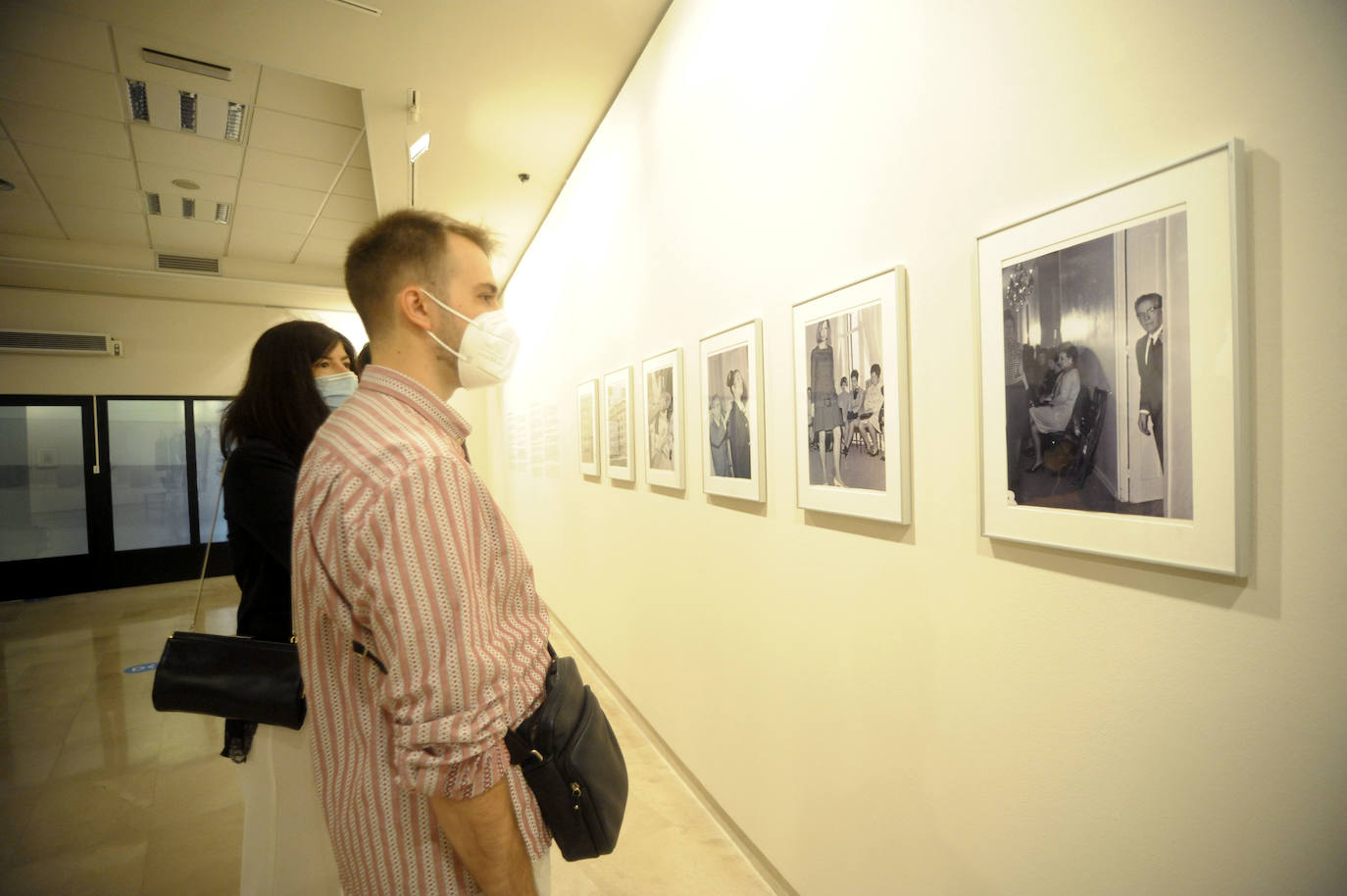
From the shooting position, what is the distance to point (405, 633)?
0.93 meters

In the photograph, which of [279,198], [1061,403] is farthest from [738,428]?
[279,198]

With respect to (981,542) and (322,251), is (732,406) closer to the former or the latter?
(981,542)

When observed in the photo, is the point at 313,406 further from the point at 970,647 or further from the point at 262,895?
the point at 970,647

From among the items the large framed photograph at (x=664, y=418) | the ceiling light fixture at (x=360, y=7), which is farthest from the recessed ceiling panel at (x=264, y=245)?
the large framed photograph at (x=664, y=418)

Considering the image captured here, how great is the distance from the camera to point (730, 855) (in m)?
2.62

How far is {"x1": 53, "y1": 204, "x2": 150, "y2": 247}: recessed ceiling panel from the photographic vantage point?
6.61 metres

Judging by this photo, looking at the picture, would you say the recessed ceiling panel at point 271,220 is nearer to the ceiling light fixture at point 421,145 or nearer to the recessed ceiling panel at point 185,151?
the recessed ceiling panel at point 185,151

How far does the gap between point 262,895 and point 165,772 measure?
290 centimetres

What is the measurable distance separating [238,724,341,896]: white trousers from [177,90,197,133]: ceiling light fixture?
529 cm

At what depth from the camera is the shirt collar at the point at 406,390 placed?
1.18 meters

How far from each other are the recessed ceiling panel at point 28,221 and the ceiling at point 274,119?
0.03 m

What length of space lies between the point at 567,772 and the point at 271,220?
8.22 metres

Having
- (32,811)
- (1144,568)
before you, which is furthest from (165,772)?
(1144,568)

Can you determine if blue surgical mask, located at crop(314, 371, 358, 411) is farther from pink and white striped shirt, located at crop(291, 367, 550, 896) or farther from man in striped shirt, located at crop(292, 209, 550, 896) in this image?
pink and white striped shirt, located at crop(291, 367, 550, 896)
